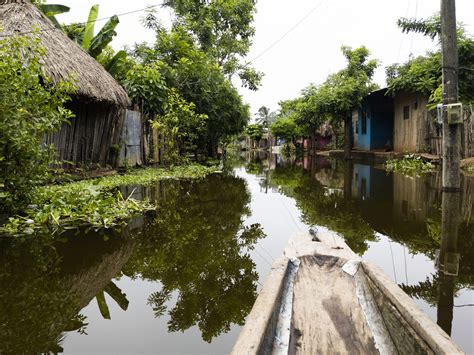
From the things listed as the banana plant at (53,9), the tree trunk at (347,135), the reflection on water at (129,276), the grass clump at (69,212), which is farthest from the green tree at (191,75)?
the reflection on water at (129,276)

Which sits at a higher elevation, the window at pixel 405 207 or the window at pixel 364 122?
the window at pixel 364 122

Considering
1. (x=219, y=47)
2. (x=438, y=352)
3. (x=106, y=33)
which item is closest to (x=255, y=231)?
(x=438, y=352)

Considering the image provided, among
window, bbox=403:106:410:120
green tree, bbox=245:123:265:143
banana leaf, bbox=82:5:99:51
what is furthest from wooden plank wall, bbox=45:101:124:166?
green tree, bbox=245:123:265:143

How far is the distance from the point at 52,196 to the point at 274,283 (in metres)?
4.18

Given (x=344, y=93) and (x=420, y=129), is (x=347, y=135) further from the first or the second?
(x=420, y=129)

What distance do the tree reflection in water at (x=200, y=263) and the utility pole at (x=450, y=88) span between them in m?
4.07

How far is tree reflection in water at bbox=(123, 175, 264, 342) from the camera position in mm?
2709

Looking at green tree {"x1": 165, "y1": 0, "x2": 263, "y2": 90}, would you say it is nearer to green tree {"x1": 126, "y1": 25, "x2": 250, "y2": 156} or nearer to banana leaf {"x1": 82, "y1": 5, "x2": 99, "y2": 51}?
green tree {"x1": 126, "y1": 25, "x2": 250, "y2": 156}

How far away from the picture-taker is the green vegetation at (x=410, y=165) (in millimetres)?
13827

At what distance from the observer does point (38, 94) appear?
4789mm

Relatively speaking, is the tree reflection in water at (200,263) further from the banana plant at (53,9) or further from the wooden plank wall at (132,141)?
the banana plant at (53,9)

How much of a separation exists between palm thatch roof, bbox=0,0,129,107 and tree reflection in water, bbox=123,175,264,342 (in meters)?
3.87

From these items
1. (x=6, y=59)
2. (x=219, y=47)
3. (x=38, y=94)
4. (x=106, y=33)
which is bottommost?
(x=38, y=94)

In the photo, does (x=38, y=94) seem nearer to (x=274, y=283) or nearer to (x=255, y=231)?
(x=255, y=231)
